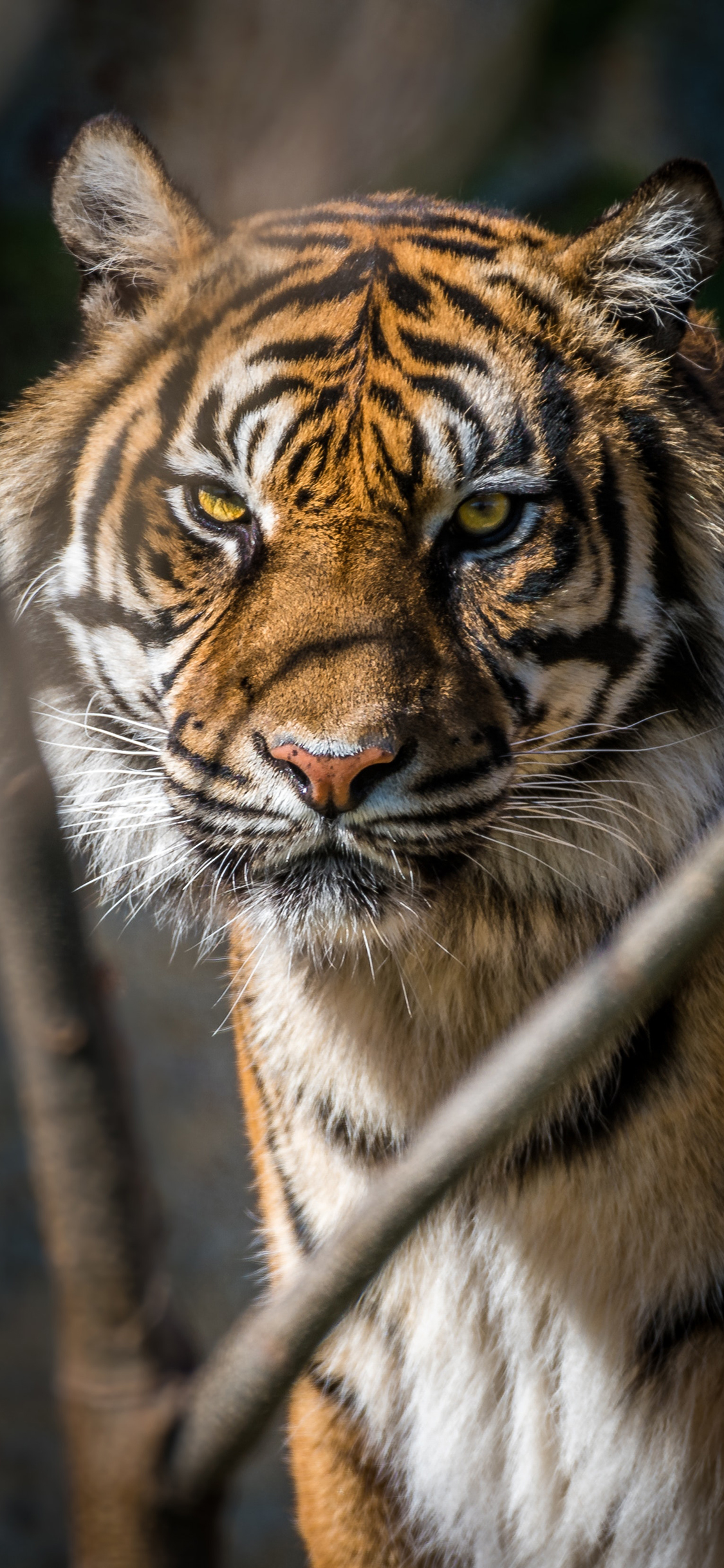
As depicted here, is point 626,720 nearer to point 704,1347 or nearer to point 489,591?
point 489,591

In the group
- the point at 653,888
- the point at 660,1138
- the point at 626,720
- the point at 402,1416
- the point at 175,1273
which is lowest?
the point at 175,1273

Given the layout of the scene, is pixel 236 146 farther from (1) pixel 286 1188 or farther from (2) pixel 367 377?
(1) pixel 286 1188

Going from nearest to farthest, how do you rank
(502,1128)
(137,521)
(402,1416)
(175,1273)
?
(502,1128) → (137,521) → (402,1416) → (175,1273)

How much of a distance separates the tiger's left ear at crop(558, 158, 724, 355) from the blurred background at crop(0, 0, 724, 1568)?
76 millimetres

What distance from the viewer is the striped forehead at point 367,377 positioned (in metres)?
0.85

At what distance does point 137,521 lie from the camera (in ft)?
3.15

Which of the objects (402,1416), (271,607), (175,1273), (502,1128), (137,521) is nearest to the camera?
(502,1128)

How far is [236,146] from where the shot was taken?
0.56 m

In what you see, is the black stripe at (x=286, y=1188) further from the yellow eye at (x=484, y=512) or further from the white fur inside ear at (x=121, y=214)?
the white fur inside ear at (x=121, y=214)

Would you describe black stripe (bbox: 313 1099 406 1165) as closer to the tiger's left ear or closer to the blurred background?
the blurred background

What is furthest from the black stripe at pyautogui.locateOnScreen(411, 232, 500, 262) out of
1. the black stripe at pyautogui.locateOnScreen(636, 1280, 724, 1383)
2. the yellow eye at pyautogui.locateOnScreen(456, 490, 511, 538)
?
the black stripe at pyautogui.locateOnScreen(636, 1280, 724, 1383)

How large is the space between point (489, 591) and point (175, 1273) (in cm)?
185

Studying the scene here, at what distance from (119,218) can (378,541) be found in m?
0.33

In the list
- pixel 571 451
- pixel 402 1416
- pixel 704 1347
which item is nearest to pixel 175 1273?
pixel 402 1416
